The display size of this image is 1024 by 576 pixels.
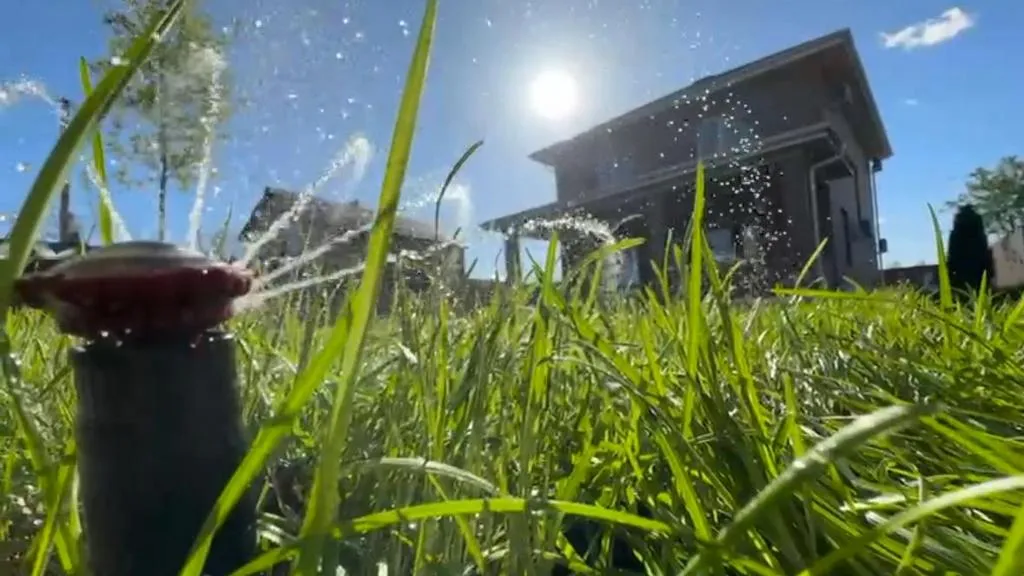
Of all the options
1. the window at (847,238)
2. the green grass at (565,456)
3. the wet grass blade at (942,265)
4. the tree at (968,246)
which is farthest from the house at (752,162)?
the green grass at (565,456)

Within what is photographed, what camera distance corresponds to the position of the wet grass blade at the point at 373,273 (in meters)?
0.30

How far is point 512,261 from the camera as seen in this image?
98 centimetres

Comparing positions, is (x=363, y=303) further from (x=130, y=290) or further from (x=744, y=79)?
(x=744, y=79)

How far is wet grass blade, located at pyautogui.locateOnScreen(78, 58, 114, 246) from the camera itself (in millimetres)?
554

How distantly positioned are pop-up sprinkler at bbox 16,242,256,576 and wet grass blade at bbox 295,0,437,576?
0.13 metres

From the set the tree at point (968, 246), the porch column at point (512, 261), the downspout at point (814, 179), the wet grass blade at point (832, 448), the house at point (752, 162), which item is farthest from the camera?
the tree at point (968, 246)

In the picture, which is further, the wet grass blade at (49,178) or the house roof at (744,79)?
the house roof at (744,79)

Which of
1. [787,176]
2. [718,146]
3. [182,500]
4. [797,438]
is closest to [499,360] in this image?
[797,438]

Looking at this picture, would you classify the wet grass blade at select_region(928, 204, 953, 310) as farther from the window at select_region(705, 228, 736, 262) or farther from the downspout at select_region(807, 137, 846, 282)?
the window at select_region(705, 228, 736, 262)

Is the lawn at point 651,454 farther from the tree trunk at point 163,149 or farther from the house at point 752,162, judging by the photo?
the house at point 752,162

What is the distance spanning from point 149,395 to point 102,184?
0.24 metres

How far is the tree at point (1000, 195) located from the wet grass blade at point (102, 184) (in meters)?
43.1

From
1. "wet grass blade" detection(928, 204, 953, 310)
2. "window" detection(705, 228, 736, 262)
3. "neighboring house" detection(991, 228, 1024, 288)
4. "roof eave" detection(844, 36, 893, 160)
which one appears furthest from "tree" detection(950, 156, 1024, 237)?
"wet grass blade" detection(928, 204, 953, 310)

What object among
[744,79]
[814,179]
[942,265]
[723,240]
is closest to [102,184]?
[942,265]
